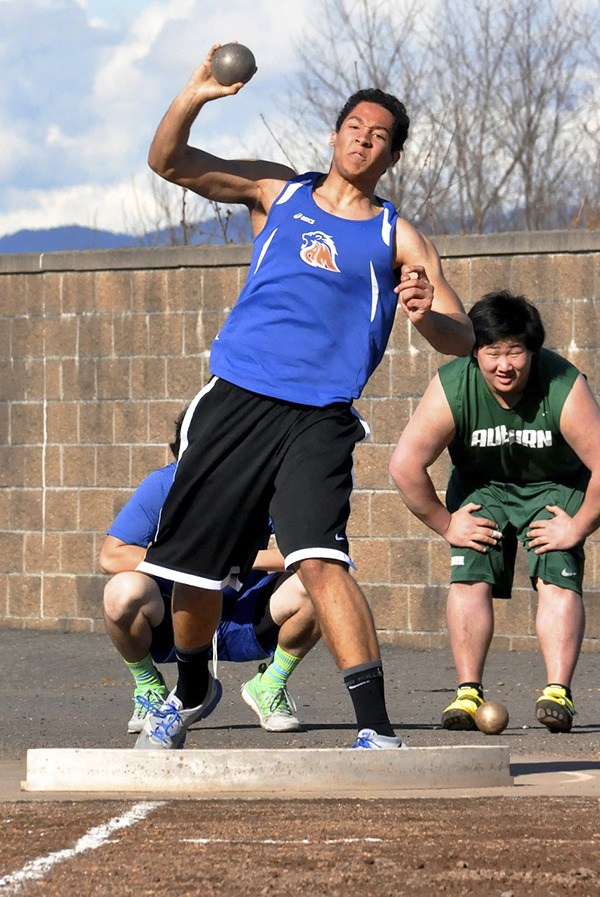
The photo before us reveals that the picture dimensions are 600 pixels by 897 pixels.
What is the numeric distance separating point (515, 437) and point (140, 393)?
14.3ft

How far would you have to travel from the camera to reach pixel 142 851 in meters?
3.83

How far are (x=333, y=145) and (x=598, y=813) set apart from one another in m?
2.42

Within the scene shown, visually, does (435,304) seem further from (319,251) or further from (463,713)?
(463,713)

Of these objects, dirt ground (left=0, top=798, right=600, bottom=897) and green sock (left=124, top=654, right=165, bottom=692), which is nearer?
dirt ground (left=0, top=798, right=600, bottom=897)

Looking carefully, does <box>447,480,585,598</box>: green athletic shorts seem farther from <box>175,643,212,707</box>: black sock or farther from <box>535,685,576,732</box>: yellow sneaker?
<box>175,643,212,707</box>: black sock

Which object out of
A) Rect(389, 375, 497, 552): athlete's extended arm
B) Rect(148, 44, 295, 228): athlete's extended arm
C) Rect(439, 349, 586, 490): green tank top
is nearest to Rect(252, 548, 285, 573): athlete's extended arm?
Rect(389, 375, 497, 552): athlete's extended arm

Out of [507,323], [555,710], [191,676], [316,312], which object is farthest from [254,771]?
[507,323]

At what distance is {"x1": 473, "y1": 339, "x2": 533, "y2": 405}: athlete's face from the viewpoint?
6457mm

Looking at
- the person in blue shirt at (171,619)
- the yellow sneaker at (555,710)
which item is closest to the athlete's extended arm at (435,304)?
the person in blue shirt at (171,619)

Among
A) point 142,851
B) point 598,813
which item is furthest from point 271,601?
point 142,851

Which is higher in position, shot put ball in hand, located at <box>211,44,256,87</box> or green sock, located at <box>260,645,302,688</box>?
shot put ball in hand, located at <box>211,44,256,87</box>

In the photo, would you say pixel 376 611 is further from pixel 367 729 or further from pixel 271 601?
pixel 367 729

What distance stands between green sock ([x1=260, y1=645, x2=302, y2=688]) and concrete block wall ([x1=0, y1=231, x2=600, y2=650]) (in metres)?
3.12

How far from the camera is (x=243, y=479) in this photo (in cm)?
515
